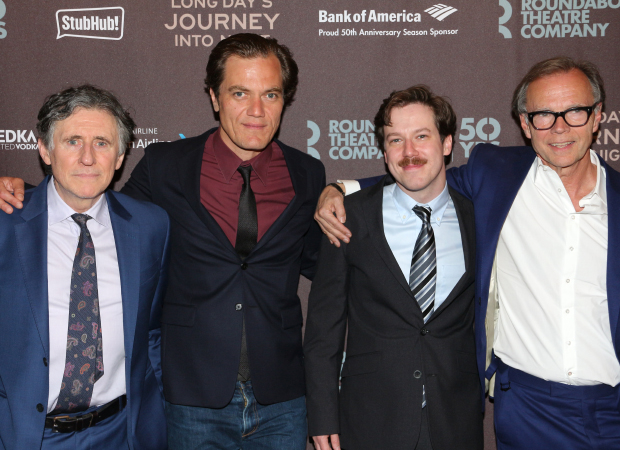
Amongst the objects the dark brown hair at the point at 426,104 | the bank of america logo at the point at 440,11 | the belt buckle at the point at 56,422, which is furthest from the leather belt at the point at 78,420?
the bank of america logo at the point at 440,11

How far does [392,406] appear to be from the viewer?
2111 millimetres

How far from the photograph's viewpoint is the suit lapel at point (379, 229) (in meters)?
2.13

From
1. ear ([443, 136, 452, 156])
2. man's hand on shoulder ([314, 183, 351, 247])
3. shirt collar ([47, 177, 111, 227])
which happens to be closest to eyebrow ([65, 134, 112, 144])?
shirt collar ([47, 177, 111, 227])

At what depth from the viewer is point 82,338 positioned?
196 centimetres

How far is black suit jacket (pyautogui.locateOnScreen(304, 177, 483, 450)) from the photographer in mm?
2102

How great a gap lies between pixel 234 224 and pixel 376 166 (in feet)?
3.62

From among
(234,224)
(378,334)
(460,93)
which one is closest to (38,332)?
→ (234,224)

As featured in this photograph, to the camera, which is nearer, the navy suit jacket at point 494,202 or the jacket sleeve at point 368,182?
the navy suit jacket at point 494,202

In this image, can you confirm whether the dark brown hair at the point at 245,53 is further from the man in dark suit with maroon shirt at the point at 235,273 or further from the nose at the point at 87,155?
the nose at the point at 87,155

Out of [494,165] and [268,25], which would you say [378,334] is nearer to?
[494,165]

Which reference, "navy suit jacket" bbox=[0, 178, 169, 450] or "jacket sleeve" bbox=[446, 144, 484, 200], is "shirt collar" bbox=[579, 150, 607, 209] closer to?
"jacket sleeve" bbox=[446, 144, 484, 200]

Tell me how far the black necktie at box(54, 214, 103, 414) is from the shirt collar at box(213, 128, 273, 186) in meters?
0.67

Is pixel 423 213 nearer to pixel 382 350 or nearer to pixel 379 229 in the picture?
pixel 379 229

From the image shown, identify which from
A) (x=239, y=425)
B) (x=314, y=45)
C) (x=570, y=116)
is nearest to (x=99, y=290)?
(x=239, y=425)
